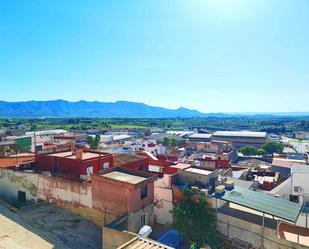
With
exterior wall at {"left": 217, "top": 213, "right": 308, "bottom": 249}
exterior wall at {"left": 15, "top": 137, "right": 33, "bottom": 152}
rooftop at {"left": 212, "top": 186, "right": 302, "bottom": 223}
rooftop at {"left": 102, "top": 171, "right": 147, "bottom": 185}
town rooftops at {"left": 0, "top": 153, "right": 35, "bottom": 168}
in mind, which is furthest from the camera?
exterior wall at {"left": 15, "top": 137, "right": 33, "bottom": 152}

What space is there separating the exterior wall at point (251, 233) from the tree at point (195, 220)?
2.30 ft

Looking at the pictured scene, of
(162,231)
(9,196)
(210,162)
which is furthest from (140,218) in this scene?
(210,162)

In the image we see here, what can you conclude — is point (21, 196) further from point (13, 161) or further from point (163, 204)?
point (163, 204)

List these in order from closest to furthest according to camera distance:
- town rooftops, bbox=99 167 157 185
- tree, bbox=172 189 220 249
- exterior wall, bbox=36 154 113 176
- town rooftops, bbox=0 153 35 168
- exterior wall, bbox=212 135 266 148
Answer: tree, bbox=172 189 220 249
town rooftops, bbox=99 167 157 185
exterior wall, bbox=36 154 113 176
town rooftops, bbox=0 153 35 168
exterior wall, bbox=212 135 266 148

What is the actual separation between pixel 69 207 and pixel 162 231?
8.09m

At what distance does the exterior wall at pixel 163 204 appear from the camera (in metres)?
23.0

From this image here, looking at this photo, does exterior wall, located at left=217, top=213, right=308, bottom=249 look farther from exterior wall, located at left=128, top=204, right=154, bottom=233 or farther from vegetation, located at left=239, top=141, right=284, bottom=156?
vegetation, located at left=239, top=141, right=284, bottom=156

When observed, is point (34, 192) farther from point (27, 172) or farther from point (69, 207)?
point (69, 207)

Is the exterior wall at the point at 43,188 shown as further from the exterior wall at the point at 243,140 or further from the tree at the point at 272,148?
the exterior wall at the point at 243,140

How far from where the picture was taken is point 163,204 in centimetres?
2336

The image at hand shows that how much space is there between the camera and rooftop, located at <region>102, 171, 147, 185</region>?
21.4m

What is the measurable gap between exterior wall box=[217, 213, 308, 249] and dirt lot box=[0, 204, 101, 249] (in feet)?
29.3

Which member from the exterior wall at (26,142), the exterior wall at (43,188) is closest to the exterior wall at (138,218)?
the exterior wall at (43,188)

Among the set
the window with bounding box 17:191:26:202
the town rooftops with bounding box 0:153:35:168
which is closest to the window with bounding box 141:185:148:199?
the window with bounding box 17:191:26:202
